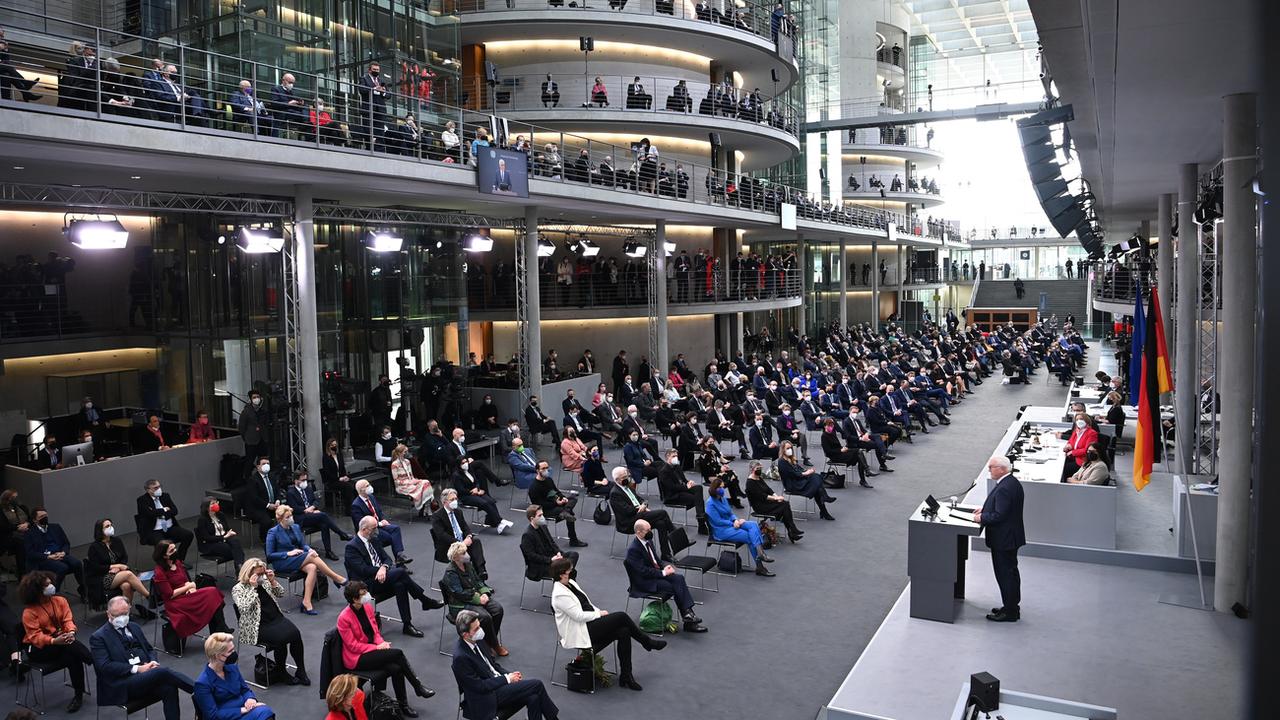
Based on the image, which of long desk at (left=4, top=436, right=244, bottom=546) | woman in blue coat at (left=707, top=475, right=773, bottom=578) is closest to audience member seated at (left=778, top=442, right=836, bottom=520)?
woman in blue coat at (left=707, top=475, right=773, bottom=578)

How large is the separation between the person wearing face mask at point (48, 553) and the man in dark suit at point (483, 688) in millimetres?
5798

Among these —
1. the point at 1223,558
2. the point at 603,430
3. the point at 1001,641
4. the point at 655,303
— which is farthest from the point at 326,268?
the point at 1223,558

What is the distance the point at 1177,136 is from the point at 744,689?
949cm

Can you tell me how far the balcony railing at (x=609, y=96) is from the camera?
93.0ft

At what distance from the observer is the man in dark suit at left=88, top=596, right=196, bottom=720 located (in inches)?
298

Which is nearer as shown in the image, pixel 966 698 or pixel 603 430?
pixel 966 698

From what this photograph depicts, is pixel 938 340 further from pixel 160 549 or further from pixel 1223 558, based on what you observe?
pixel 160 549

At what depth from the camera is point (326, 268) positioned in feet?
63.1

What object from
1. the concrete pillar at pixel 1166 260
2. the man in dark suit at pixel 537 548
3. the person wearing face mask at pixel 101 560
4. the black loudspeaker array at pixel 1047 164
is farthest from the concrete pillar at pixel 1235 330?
the person wearing face mask at pixel 101 560

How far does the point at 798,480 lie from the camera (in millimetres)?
14312

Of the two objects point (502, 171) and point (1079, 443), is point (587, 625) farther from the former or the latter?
point (502, 171)

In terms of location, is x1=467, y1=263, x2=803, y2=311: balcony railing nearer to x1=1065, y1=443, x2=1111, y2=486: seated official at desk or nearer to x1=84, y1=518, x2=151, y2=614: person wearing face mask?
x1=84, y1=518, x2=151, y2=614: person wearing face mask

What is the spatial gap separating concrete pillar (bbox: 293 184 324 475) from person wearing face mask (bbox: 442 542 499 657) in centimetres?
699

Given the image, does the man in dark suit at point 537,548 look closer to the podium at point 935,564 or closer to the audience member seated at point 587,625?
the audience member seated at point 587,625
